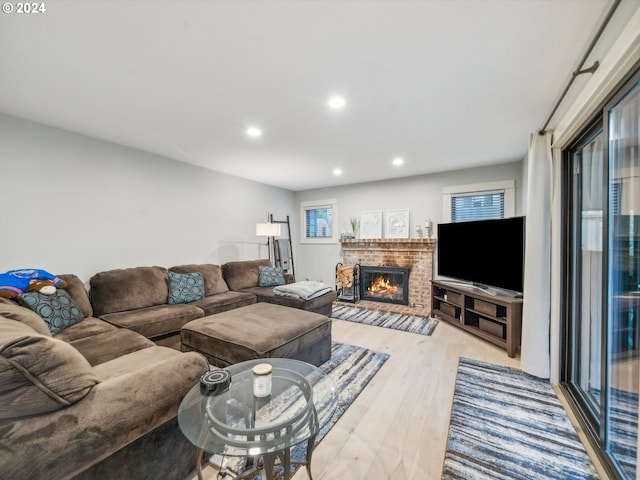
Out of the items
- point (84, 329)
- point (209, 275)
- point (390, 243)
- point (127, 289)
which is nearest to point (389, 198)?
point (390, 243)

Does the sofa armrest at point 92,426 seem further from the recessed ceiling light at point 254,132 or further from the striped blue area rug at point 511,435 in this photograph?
the recessed ceiling light at point 254,132

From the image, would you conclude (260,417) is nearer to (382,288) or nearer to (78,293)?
(78,293)

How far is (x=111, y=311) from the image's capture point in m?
2.85

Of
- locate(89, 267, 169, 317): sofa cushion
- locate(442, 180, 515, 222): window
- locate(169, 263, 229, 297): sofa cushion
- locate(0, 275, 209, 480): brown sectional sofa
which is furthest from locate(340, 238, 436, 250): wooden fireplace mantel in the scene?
locate(0, 275, 209, 480): brown sectional sofa

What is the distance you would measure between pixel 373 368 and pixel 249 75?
2758 mm

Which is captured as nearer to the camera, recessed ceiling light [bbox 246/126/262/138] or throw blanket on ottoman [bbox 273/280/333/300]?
recessed ceiling light [bbox 246/126/262/138]

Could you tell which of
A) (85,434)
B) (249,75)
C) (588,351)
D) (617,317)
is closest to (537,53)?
(617,317)

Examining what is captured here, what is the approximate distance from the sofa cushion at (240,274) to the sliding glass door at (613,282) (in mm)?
4038

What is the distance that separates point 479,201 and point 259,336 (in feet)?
13.6

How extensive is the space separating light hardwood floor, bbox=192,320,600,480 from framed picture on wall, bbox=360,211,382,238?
254 centimetres

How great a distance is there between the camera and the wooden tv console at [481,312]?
9.20 ft

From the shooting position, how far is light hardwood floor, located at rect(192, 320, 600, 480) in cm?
147

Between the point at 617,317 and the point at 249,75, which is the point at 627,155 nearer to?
the point at 617,317

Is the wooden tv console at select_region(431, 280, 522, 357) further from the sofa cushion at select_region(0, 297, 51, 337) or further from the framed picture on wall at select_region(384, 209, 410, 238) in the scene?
the sofa cushion at select_region(0, 297, 51, 337)
